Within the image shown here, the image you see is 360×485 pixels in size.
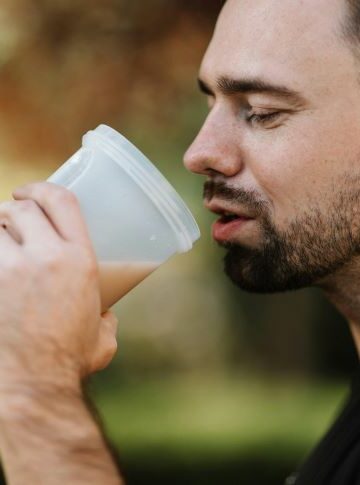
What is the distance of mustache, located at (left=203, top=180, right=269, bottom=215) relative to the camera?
1721 millimetres

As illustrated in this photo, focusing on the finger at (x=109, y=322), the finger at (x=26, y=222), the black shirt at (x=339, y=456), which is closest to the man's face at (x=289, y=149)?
the black shirt at (x=339, y=456)

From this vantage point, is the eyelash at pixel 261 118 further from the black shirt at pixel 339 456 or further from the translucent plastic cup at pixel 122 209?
the black shirt at pixel 339 456

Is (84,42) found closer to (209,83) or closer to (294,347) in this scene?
(294,347)

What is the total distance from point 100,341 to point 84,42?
3005 millimetres

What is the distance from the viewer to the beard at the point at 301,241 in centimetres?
172

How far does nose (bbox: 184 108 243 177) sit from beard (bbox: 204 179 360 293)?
38mm

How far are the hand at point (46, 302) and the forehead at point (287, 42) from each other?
0.65 m

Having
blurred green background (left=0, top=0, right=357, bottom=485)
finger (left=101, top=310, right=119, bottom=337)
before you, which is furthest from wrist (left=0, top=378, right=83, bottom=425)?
blurred green background (left=0, top=0, right=357, bottom=485)

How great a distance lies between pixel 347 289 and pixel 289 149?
0.32 m

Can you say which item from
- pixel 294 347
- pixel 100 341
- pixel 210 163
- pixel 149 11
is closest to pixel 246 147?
pixel 210 163

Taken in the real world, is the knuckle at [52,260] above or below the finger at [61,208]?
below

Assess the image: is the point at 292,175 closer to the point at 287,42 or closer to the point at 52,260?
the point at 287,42

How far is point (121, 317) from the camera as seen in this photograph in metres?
4.38

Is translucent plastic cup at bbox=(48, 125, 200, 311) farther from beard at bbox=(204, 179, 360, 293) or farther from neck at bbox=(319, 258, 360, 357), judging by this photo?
neck at bbox=(319, 258, 360, 357)
